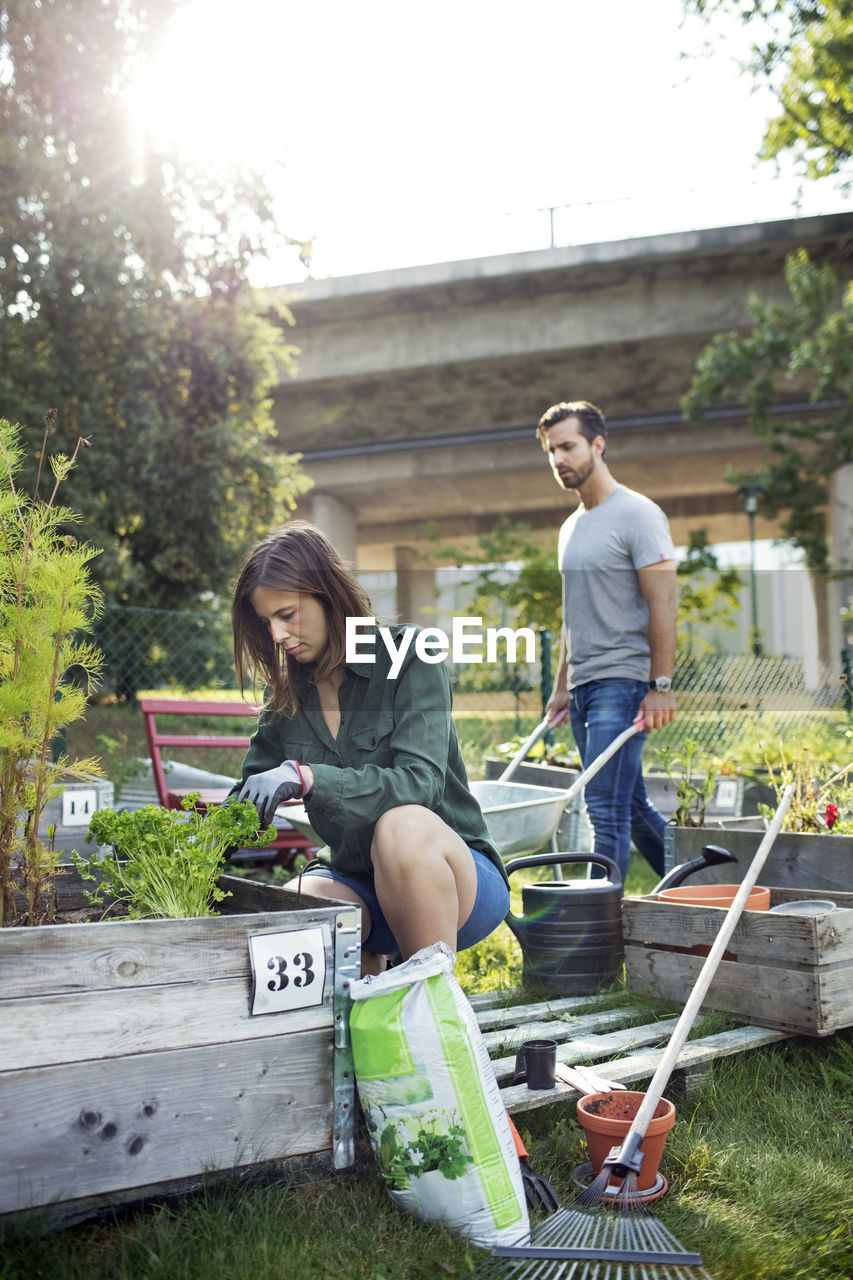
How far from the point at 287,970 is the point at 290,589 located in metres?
0.80

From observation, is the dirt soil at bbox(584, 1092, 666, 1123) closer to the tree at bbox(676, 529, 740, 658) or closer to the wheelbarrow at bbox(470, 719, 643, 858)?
the wheelbarrow at bbox(470, 719, 643, 858)

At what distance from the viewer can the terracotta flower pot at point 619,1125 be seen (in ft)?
5.87

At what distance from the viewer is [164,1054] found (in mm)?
1574

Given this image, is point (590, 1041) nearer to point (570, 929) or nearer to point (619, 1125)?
point (570, 929)

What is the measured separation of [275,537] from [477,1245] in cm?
139

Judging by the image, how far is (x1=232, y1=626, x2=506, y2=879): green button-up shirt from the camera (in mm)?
1961

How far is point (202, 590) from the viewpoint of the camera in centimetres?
1109

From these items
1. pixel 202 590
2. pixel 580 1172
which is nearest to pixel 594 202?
pixel 202 590

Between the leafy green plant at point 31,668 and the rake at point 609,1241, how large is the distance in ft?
3.21

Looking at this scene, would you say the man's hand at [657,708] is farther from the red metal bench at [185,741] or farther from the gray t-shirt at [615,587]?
the red metal bench at [185,741]

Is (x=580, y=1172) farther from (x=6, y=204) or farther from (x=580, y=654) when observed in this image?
(x=6, y=204)

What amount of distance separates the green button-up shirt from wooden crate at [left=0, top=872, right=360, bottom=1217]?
0.80ft

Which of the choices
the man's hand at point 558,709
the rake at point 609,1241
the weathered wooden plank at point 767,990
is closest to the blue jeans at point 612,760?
the man's hand at point 558,709

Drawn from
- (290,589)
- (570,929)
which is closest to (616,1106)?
(570,929)
